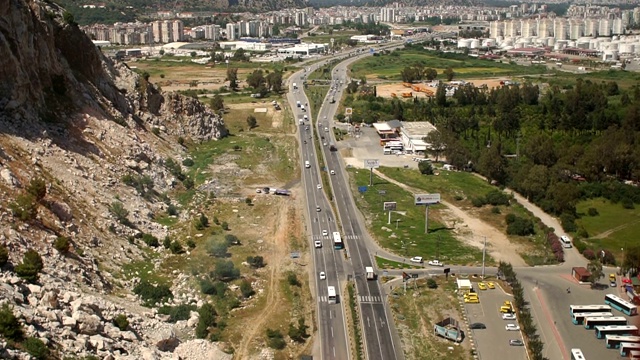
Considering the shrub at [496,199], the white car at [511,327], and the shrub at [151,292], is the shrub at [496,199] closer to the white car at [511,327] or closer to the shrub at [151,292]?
the white car at [511,327]

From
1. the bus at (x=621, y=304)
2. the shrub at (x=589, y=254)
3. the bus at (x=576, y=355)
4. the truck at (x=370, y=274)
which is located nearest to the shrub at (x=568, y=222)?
the shrub at (x=589, y=254)

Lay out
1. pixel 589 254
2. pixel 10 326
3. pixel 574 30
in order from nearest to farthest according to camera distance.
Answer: pixel 10 326, pixel 589 254, pixel 574 30

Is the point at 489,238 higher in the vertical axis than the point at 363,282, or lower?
lower

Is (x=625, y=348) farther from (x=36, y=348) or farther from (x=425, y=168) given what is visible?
(x=425, y=168)

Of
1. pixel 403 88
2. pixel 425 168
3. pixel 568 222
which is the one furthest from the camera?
pixel 403 88

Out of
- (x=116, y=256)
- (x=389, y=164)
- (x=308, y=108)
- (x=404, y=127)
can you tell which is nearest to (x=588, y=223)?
(x=389, y=164)

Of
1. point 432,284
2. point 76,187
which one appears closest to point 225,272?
point 76,187
